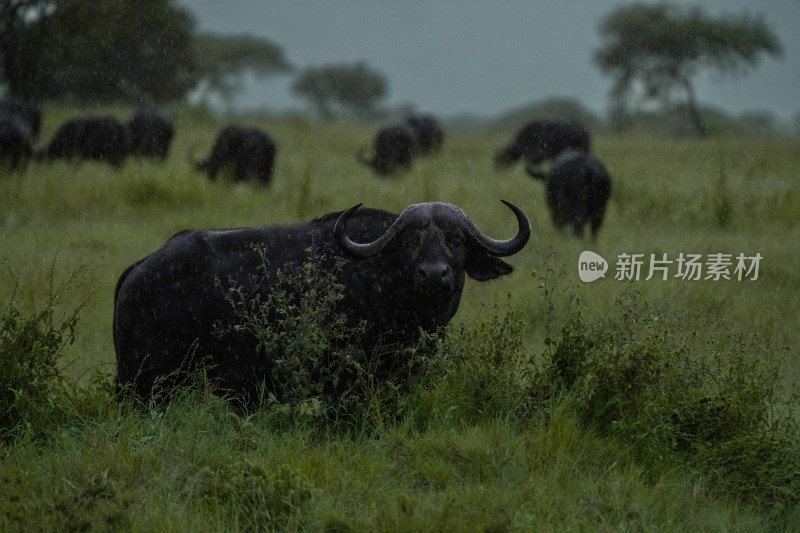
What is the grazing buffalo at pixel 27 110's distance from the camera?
66.4 ft

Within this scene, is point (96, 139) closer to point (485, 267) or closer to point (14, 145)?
point (14, 145)

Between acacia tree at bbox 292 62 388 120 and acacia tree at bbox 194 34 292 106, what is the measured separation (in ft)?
11.7

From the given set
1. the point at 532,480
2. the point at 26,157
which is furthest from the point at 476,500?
the point at 26,157

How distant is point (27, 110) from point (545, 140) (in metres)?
12.2

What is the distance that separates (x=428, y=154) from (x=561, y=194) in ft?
42.8

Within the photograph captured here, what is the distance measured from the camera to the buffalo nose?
446 centimetres

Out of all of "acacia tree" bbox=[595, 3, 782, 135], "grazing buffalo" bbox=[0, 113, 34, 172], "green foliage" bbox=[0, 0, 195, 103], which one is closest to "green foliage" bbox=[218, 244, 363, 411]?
"grazing buffalo" bbox=[0, 113, 34, 172]

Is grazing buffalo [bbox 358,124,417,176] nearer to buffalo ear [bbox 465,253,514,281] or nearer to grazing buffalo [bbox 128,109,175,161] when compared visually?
grazing buffalo [bbox 128,109,175,161]

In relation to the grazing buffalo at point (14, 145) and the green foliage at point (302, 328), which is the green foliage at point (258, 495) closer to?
the green foliage at point (302, 328)

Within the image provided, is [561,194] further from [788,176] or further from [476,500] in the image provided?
[476,500]

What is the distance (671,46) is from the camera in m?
36.3

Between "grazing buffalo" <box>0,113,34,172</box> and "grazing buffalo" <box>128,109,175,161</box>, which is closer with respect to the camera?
"grazing buffalo" <box>0,113,34,172</box>

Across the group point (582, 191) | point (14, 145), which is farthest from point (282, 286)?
point (14, 145)

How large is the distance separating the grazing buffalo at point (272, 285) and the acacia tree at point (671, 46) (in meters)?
33.6
